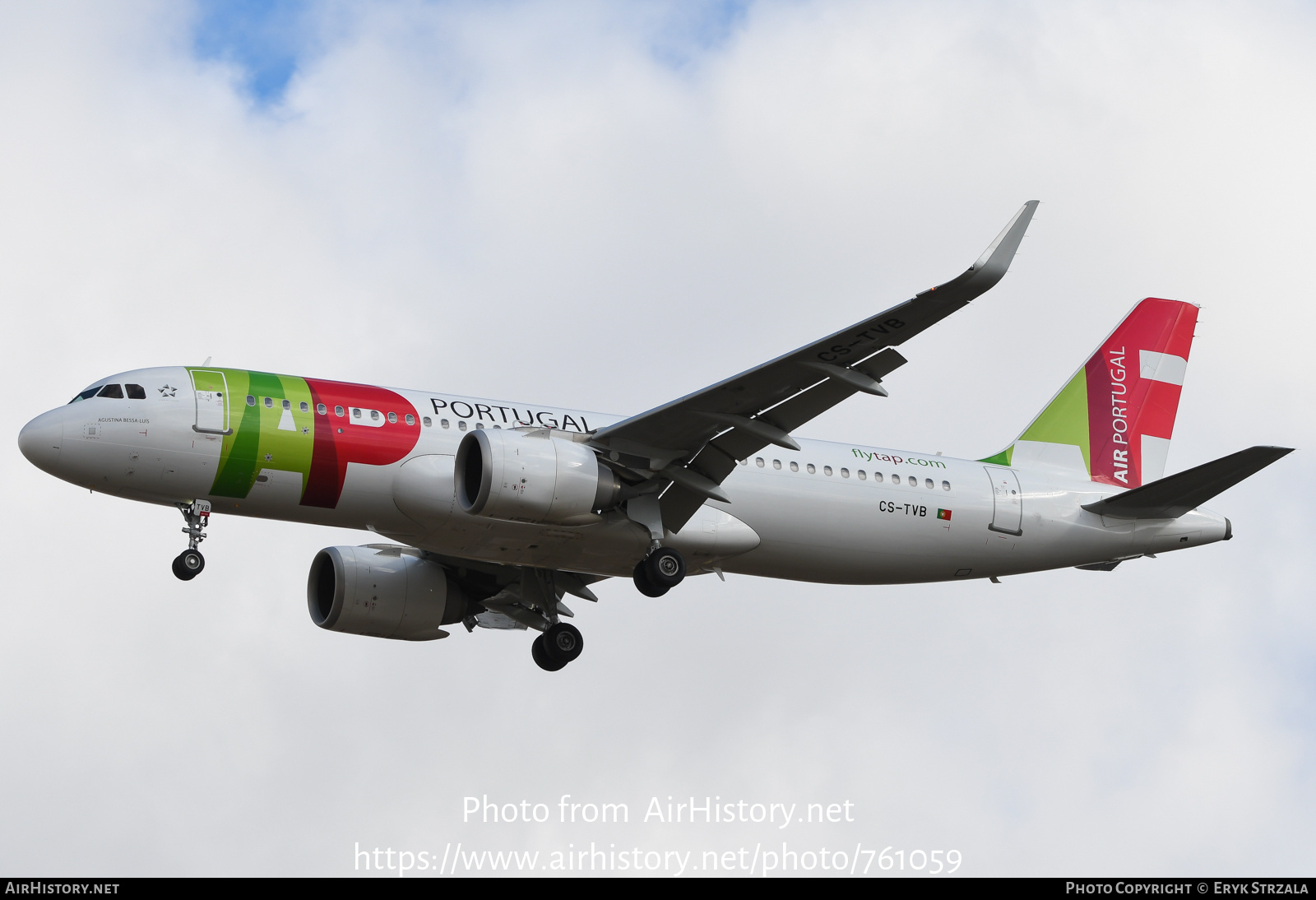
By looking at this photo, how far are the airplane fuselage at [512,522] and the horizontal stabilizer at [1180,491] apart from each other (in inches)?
11.2

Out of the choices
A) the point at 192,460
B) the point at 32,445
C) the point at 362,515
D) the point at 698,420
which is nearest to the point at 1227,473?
the point at 698,420

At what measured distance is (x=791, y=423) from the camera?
94.5ft

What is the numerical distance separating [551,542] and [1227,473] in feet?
42.9

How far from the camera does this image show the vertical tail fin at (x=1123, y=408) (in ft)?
118

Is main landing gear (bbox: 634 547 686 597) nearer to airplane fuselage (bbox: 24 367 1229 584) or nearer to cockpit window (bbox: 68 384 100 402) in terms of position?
airplane fuselage (bbox: 24 367 1229 584)

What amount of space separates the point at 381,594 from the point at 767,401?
407 inches

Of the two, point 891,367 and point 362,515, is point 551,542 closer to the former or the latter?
point 362,515

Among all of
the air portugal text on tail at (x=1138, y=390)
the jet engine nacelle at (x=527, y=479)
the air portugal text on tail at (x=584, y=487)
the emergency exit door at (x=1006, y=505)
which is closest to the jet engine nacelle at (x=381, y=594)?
the air portugal text on tail at (x=584, y=487)

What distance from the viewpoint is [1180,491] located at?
32906 millimetres

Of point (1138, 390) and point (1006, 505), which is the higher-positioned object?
point (1138, 390)

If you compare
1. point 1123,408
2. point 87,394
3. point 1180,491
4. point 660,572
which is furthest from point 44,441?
point 1123,408

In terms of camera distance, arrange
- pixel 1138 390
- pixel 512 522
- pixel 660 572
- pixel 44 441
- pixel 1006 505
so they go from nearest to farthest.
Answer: pixel 44 441, pixel 512 522, pixel 660 572, pixel 1006 505, pixel 1138 390

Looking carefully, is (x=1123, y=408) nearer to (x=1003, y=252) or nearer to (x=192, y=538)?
(x=1003, y=252)

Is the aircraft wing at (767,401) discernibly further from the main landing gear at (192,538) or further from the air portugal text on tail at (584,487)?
the main landing gear at (192,538)
